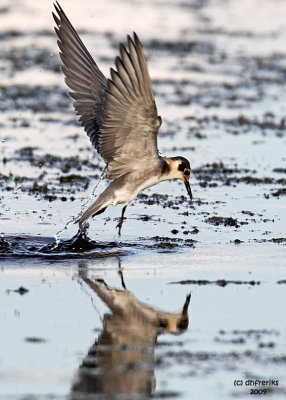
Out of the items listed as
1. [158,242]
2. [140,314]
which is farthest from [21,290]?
[158,242]

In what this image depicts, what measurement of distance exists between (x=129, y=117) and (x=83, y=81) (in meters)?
1.95

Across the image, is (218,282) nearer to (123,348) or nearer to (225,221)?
(123,348)

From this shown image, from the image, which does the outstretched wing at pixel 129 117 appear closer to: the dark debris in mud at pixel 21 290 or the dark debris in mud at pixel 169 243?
the dark debris in mud at pixel 169 243

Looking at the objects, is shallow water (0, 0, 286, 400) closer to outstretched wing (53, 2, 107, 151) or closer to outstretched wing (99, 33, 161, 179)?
outstretched wing (99, 33, 161, 179)

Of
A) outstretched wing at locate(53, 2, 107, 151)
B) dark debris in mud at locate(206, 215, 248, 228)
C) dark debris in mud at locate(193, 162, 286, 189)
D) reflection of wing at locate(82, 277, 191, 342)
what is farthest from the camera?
dark debris in mud at locate(193, 162, 286, 189)

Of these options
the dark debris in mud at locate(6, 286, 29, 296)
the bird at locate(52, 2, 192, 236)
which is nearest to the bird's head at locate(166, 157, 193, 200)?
the bird at locate(52, 2, 192, 236)

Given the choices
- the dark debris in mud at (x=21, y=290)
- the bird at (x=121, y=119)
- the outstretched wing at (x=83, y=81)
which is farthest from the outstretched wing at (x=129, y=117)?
the dark debris in mud at (x=21, y=290)

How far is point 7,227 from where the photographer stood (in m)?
12.6

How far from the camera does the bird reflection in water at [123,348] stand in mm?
7676

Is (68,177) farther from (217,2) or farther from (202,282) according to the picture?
(217,2)

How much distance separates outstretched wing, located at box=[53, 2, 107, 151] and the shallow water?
111 centimetres

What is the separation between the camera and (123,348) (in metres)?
8.55

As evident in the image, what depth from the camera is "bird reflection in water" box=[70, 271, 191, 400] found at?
7.68 m

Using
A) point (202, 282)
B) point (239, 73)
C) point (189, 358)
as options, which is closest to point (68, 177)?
point (202, 282)
